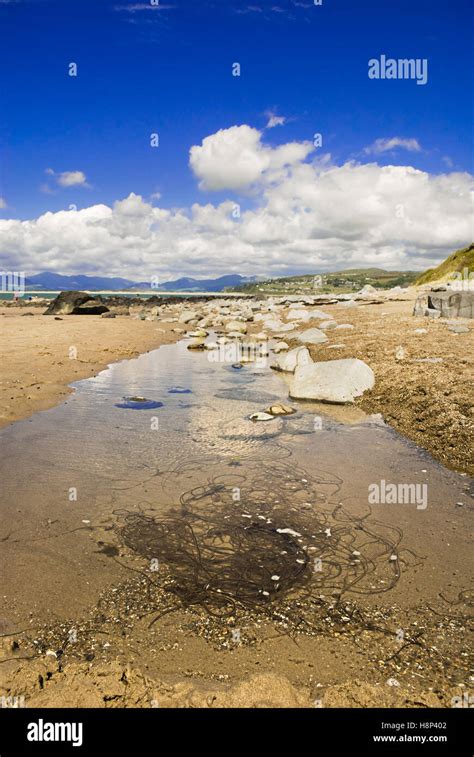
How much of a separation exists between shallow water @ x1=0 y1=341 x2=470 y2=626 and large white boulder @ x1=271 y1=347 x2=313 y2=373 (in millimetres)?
3633

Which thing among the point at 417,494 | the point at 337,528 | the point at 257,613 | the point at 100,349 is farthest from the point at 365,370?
the point at 100,349

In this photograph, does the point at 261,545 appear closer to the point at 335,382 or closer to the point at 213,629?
the point at 213,629

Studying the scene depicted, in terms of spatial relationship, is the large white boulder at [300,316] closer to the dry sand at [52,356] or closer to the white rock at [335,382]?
the dry sand at [52,356]

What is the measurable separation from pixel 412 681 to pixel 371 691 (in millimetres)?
345

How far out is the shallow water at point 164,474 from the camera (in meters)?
4.73

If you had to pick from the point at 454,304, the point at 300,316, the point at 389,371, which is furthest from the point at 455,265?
the point at 389,371

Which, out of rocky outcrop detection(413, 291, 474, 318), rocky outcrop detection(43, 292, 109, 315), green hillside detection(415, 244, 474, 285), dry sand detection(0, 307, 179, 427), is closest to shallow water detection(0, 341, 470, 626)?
dry sand detection(0, 307, 179, 427)

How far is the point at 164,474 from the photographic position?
749cm

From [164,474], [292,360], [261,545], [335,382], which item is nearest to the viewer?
[261,545]

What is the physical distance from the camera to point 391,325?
73.1 ft

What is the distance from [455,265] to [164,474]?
57.9 m

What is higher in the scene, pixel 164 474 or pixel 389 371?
pixel 389 371

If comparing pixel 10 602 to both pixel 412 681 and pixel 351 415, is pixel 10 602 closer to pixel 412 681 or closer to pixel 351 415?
pixel 412 681

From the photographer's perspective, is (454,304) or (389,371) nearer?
(389,371)
